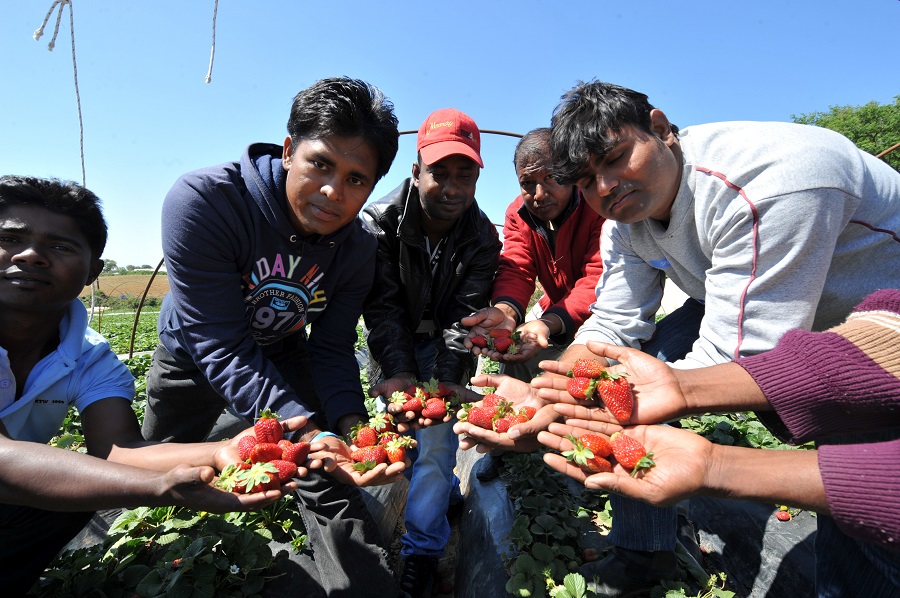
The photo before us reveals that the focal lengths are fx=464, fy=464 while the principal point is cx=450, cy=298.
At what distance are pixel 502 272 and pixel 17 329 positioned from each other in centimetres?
307

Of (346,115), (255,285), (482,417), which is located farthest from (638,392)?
(255,285)

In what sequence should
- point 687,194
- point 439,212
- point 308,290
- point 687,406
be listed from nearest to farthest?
1. point 687,406
2. point 687,194
3. point 308,290
4. point 439,212

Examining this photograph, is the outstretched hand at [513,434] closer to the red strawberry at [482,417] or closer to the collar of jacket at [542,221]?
the red strawberry at [482,417]

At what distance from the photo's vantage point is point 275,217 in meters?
2.64

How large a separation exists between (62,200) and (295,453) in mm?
1679

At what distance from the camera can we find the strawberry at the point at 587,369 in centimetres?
229

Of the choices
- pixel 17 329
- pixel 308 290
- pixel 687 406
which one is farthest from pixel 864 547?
pixel 17 329

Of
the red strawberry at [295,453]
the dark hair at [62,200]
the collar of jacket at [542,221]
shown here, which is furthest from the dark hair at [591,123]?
the dark hair at [62,200]

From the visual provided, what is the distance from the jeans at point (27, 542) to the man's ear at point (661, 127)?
354cm

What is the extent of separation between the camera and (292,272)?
2.81m

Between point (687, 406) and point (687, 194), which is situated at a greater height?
point (687, 194)

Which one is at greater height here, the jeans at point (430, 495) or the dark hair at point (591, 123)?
the dark hair at point (591, 123)

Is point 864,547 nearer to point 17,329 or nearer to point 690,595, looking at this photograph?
point 690,595

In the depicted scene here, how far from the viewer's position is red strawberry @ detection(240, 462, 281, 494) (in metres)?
1.88
